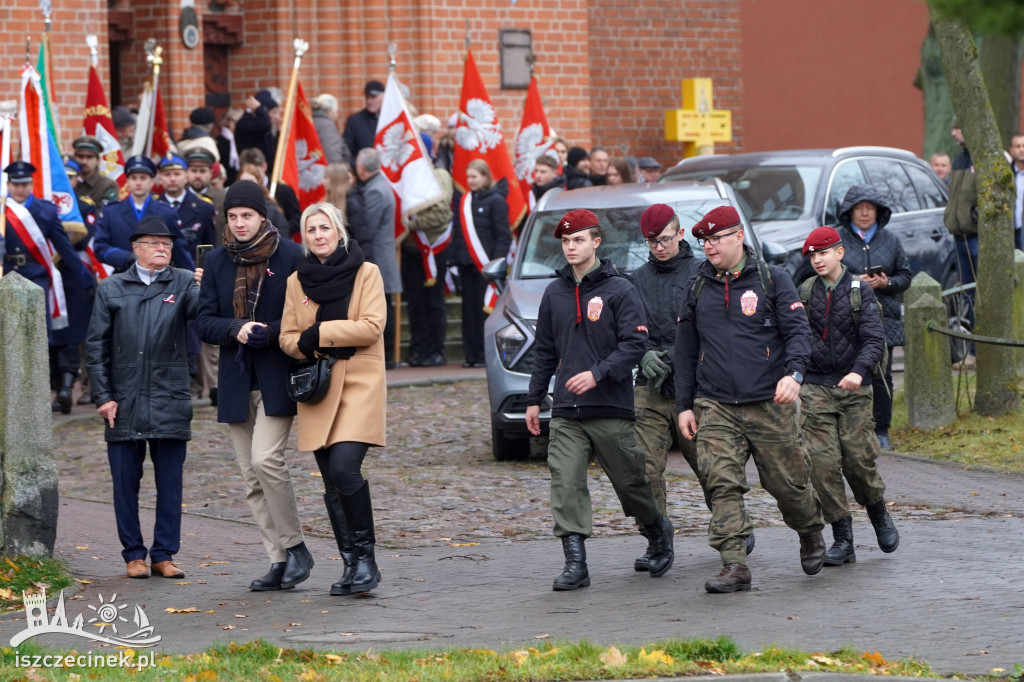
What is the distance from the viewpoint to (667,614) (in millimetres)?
7523

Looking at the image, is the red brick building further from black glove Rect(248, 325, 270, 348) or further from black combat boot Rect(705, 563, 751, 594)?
black combat boot Rect(705, 563, 751, 594)

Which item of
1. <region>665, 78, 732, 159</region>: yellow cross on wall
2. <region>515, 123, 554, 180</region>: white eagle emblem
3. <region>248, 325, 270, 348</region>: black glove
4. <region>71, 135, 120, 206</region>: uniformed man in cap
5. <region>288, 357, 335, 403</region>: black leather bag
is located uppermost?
<region>665, 78, 732, 159</region>: yellow cross on wall

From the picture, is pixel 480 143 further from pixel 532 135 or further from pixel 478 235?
pixel 478 235

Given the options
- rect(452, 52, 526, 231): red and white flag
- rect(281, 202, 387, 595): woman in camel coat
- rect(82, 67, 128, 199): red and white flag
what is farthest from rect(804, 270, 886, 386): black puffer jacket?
rect(82, 67, 128, 199): red and white flag

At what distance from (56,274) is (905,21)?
21804mm

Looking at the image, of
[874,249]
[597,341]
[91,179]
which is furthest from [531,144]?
[597,341]

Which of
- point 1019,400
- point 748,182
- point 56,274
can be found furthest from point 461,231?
point 1019,400

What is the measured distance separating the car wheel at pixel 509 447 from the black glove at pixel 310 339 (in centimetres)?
442

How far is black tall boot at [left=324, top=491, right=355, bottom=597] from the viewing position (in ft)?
26.8

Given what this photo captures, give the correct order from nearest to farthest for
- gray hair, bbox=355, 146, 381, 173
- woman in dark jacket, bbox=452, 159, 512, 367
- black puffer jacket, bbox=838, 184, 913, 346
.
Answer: black puffer jacket, bbox=838, 184, 913, 346
gray hair, bbox=355, 146, 381, 173
woman in dark jacket, bbox=452, 159, 512, 367

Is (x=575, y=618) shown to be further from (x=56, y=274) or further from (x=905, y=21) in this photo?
(x=905, y=21)

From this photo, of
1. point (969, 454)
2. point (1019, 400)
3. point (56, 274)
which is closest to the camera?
point (969, 454)

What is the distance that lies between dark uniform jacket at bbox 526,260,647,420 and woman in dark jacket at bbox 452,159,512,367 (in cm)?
945

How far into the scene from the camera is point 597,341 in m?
8.30
